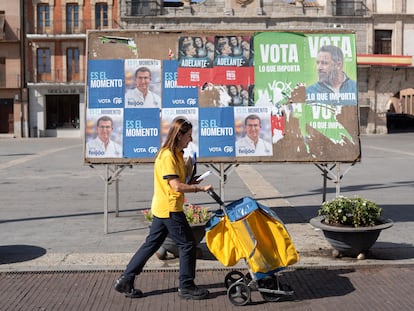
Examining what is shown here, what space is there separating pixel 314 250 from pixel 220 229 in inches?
94.6

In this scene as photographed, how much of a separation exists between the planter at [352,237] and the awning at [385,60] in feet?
Answer: 120

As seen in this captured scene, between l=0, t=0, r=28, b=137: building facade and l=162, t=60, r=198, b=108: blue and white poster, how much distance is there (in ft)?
124

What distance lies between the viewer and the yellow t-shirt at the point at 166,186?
559 centimetres

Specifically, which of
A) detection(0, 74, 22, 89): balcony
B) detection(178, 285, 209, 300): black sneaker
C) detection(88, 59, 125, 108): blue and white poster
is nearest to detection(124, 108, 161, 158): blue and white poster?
detection(88, 59, 125, 108): blue and white poster

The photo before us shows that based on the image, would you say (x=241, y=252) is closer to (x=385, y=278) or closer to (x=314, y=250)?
(x=385, y=278)

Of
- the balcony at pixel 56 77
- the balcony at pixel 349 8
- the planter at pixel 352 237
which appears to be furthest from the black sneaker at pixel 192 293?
the balcony at pixel 56 77

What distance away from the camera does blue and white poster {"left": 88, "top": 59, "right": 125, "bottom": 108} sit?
27.2 feet

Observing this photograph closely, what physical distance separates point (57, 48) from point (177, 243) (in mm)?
40669

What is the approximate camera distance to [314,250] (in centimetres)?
760

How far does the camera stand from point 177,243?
570 centimetres

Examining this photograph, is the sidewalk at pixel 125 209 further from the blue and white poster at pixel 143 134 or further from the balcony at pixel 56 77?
the balcony at pixel 56 77

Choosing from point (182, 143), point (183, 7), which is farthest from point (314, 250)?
point (183, 7)

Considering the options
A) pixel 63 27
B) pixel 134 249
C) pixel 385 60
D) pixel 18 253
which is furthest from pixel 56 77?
pixel 134 249

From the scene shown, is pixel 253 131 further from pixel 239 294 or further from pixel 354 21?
pixel 354 21
